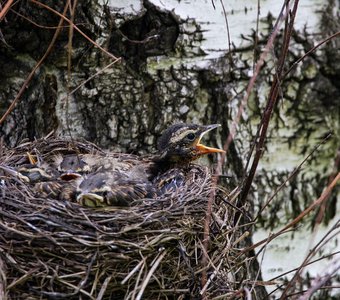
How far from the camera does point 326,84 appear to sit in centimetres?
532

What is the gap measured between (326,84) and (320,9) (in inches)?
18.0

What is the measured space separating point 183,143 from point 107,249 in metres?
1.20

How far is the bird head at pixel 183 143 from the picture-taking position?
4633mm

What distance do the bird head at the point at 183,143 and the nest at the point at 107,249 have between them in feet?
2.23

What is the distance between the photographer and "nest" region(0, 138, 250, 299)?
3.54m

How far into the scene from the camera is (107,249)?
3.59m

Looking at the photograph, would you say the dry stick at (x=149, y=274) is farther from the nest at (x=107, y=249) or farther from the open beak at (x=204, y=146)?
the open beak at (x=204, y=146)

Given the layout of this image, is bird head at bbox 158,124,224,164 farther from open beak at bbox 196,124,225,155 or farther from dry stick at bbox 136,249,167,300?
dry stick at bbox 136,249,167,300

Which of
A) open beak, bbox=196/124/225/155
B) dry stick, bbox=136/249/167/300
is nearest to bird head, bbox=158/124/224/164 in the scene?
open beak, bbox=196/124/225/155

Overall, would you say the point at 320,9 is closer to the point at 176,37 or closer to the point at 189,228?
the point at 176,37

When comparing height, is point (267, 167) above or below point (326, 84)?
below

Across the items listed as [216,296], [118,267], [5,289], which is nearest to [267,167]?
[216,296]

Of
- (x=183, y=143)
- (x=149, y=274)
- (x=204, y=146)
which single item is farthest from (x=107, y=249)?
(x=204, y=146)

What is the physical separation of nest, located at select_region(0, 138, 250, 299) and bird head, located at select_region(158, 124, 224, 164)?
2.23 ft
